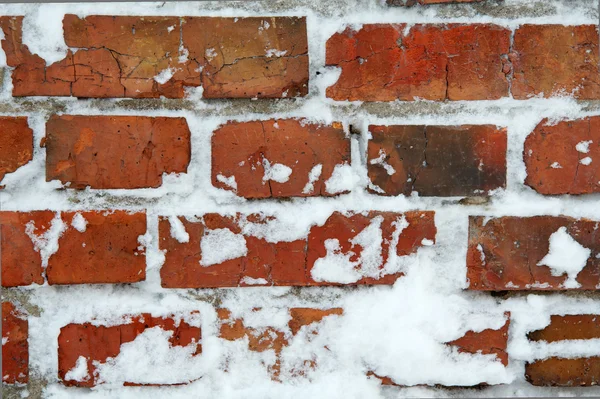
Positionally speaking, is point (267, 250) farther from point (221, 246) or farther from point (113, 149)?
point (113, 149)

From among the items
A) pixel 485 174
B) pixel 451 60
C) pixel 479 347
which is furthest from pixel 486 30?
pixel 479 347

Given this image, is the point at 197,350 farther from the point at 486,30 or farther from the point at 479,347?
the point at 486,30

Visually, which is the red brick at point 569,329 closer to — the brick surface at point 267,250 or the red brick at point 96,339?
the brick surface at point 267,250

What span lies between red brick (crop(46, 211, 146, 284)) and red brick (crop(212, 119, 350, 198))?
11cm

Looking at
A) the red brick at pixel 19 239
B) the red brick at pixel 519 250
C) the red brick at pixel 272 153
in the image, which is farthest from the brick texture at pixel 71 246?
the red brick at pixel 519 250

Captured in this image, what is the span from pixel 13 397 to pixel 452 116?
22.3 inches

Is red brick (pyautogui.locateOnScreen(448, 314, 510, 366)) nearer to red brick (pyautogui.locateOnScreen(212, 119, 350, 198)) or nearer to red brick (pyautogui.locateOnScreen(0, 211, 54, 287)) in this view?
red brick (pyautogui.locateOnScreen(212, 119, 350, 198))

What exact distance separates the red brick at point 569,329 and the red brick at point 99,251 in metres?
0.45

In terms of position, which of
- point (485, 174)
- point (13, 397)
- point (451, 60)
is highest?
point (451, 60)

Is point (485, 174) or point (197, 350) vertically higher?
point (485, 174)

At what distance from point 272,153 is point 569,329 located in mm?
383

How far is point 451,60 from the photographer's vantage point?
0.55 m

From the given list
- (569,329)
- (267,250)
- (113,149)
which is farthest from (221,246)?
(569,329)

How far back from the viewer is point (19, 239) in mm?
549
